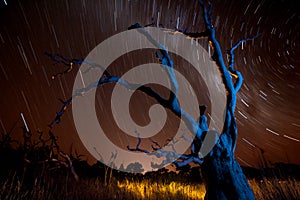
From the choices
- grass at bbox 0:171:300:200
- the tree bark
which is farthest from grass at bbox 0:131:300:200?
the tree bark

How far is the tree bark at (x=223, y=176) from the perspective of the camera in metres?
5.08

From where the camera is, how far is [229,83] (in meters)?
5.75

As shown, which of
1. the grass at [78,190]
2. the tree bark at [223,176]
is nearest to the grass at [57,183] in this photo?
the grass at [78,190]

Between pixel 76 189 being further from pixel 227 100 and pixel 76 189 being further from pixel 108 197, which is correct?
pixel 227 100

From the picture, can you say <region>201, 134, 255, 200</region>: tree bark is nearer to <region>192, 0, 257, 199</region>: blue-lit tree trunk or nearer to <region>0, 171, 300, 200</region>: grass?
<region>192, 0, 257, 199</region>: blue-lit tree trunk

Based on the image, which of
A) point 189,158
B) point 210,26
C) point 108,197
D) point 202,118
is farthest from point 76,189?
point 210,26

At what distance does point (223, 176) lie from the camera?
5.26 metres

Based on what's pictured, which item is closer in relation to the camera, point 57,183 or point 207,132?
point 57,183

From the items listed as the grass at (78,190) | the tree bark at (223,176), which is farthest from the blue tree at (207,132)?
the grass at (78,190)

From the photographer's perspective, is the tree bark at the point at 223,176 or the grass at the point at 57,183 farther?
the tree bark at the point at 223,176

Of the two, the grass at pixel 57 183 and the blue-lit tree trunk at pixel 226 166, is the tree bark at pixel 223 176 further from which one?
the grass at pixel 57 183

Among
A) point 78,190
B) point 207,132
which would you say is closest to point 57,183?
point 78,190

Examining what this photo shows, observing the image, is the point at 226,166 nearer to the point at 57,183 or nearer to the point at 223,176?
the point at 223,176

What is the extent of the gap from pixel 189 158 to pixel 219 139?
966 mm
